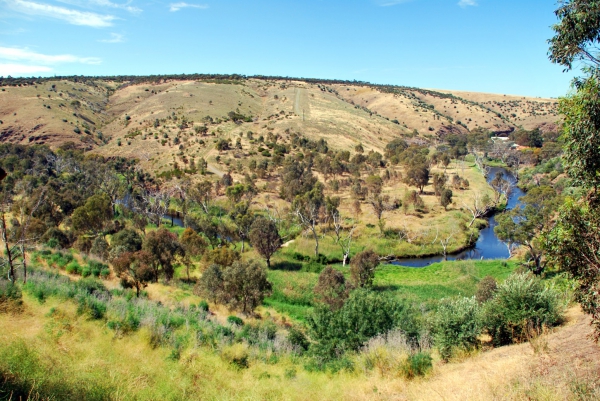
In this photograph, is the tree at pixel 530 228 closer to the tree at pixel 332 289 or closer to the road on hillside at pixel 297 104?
the tree at pixel 332 289

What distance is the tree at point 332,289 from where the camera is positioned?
73.2ft

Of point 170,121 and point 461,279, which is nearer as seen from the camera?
point 461,279

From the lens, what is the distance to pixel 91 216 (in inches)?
1590

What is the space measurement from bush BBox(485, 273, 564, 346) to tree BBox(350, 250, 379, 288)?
672 inches

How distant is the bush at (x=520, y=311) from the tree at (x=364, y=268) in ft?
56.0

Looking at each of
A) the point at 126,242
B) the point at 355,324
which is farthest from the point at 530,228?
the point at 126,242

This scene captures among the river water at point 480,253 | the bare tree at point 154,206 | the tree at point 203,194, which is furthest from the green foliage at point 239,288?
the tree at point 203,194

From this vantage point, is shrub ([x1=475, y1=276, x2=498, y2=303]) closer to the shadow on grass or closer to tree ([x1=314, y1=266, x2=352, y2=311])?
tree ([x1=314, y1=266, x2=352, y2=311])

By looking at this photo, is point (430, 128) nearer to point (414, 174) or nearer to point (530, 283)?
point (414, 174)

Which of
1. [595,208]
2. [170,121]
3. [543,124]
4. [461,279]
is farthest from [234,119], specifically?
[543,124]

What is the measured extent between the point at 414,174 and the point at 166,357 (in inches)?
2219

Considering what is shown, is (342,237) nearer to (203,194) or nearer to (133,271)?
→ (203,194)

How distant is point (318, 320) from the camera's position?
1570 cm

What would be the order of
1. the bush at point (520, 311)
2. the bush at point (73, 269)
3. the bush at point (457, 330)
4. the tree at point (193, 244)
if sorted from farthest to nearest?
the tree at point (193, 244)
the bush at point (73, 269)
the bush at point (457, 330)
the bush at point (520, 311)
